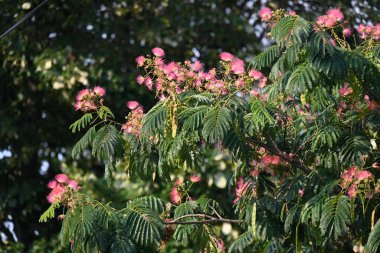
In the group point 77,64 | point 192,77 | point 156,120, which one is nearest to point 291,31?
point 192,77

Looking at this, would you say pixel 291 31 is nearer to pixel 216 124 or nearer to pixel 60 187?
pixel 216 124

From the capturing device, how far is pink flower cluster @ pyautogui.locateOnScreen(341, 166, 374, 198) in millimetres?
5305

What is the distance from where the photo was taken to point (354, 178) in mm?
5391

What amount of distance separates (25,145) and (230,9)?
2.81m

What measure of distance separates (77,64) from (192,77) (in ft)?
16.1

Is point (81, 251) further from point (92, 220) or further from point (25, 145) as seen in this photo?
point (25, 145)

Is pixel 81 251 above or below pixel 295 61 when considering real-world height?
below

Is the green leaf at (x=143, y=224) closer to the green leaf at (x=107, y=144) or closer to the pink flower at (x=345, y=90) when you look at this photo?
the green leaf at (x=107, y=144)

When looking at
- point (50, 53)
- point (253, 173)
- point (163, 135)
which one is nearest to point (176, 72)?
point (163, 135)

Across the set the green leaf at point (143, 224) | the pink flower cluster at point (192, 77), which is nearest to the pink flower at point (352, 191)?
the pink flower cluster at point (192, 77)

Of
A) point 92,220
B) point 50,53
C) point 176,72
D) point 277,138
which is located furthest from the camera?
point 50,53

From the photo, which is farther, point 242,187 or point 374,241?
point 242,187

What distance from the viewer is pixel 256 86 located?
19.8 ft

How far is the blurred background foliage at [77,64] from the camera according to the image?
1053 cm
